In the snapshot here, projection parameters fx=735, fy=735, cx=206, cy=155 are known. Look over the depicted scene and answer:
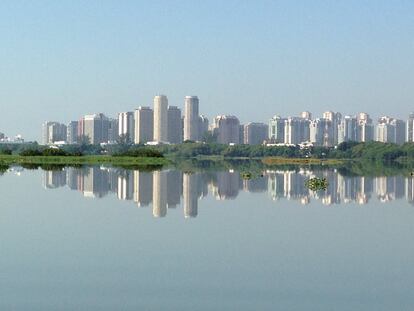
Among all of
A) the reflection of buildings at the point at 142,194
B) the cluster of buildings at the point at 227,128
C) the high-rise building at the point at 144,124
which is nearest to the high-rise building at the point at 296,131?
the cluster of buildings at the point at 227,128

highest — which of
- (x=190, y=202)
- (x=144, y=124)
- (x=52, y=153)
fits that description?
(x=144, y=124)

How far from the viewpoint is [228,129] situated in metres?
135

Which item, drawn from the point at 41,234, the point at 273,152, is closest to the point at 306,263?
the point at 41,234

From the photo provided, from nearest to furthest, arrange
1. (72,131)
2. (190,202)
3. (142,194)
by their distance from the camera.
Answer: (190,202), (142,194), (72,131)

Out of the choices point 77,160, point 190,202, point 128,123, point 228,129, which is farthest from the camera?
point 228,129

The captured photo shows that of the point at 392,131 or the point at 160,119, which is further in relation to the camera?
the point at 392,131

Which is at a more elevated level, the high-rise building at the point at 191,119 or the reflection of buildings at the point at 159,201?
the high-rise building at the point at 191,119

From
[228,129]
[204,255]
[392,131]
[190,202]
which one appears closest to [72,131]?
[228,129]

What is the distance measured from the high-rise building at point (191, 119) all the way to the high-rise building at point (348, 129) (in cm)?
2653

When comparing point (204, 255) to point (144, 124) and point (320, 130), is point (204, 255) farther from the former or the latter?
point (320, 130)

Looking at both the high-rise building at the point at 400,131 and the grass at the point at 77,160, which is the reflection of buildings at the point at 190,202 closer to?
the grass at the point at 77,160

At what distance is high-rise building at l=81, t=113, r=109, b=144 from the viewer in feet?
446

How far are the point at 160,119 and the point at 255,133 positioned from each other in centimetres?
2198

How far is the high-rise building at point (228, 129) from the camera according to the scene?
134125mm
